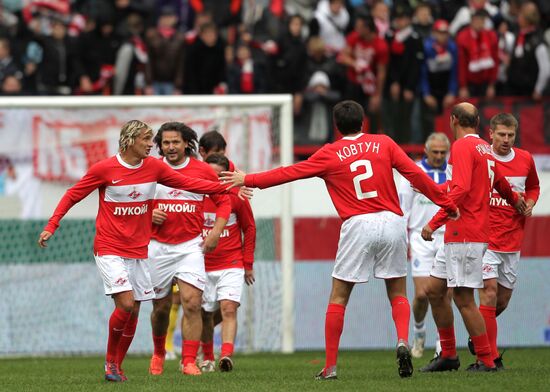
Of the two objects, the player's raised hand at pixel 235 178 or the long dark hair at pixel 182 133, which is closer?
the player's raised hand at pixel 235 178

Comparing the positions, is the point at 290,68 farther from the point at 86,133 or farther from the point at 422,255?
the point at 422,255

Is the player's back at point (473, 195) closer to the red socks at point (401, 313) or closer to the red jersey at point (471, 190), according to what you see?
the red jersey at point (471, 190)

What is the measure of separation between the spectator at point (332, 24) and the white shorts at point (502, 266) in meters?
8.61

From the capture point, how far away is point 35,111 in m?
16.1

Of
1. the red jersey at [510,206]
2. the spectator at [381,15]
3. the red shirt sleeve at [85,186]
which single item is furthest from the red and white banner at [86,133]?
the red shirt sleeve at [85,186]

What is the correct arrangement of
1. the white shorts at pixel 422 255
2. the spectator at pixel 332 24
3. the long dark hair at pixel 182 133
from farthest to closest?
the spectator at pixel 332 24 < the white shorts at pixel 422 255 < the long dark hair at pixel 182 133

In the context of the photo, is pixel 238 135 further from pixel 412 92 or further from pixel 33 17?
pixel 33 17

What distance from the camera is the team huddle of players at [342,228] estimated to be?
10062mm

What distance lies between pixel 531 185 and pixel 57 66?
9611 mm

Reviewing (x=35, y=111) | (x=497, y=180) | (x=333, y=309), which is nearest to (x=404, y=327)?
(x=333, y=309)

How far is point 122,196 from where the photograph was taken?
10641mm

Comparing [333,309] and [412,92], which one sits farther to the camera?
[412,92]

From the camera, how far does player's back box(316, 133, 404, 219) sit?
1005 cm

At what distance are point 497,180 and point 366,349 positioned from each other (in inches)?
248
